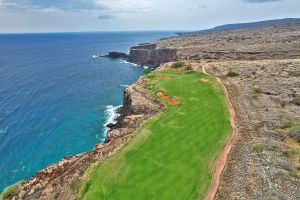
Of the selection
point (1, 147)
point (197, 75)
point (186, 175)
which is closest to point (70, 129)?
point (1, 147)

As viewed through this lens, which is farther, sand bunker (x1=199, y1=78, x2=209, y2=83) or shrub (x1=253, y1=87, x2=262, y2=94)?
sand bunker (x1=199, y1=78, x2=209, y2=83)

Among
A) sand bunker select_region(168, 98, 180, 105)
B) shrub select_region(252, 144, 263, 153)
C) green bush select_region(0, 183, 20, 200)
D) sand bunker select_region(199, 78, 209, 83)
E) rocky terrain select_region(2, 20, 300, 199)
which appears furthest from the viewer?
sand bunker select_region(199, 78, 209, 83)

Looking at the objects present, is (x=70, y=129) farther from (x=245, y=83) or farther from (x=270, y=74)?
(x=270, y=74)

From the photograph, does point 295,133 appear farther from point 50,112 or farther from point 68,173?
point 50,112

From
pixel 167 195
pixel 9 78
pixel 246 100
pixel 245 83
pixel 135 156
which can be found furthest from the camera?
pixel 9 78

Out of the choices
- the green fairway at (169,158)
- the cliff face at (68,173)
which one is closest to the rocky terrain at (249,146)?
the cliff face at (68,173)

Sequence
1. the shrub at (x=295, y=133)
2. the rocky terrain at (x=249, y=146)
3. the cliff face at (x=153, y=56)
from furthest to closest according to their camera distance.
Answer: the cliff face at (x=153, y=56)
the shrub at (x=295, y=133)
the rocky terrain at (x=249, y=146)

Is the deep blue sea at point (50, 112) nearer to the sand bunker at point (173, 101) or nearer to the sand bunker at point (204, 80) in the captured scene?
the sand bunker at point (173, 101)

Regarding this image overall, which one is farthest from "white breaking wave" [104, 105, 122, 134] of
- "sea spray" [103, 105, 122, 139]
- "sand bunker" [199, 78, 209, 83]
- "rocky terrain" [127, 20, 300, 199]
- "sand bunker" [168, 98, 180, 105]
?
"rocky terrain" [127, 20, 300, 199]

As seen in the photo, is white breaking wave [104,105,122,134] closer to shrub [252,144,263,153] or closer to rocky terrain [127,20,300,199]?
rocky terrain [127,20,300,199]
